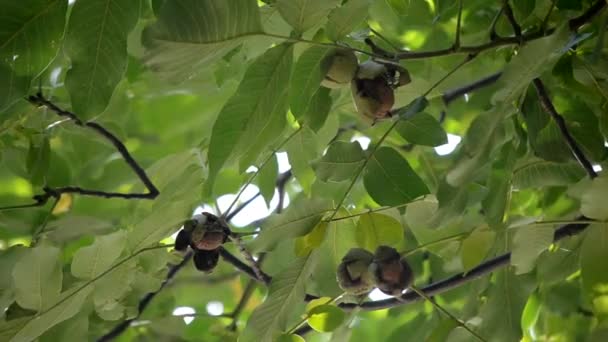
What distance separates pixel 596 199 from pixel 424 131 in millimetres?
284

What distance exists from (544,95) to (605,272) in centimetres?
25

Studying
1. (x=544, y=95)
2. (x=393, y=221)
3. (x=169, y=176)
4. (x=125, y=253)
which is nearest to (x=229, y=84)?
(x=169, y=176)

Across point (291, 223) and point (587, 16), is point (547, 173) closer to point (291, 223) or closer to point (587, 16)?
point (587, 16)

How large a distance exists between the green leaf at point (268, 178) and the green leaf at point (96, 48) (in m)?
0.44

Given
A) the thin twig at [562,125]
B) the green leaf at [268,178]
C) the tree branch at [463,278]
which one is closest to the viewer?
the thin twig at [562,125]

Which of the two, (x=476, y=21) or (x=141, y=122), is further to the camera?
(x=141, y=122)

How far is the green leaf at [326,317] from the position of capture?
3.91 feet

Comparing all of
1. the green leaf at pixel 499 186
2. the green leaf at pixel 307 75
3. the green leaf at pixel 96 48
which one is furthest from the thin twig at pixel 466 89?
the green leaf at pixel 96 48

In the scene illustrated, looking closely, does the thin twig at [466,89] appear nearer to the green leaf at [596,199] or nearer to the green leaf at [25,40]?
the green leaf at [596,199]

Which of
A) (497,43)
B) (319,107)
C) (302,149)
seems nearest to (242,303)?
(302,149)

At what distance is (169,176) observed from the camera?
5.06ft

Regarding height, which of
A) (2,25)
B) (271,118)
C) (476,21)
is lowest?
(476,21)

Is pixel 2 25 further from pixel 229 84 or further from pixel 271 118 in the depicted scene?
pixel 229 84

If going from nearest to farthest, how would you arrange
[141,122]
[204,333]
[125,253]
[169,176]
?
[125,253] → [169,176] → [204,333] → [141,122]
